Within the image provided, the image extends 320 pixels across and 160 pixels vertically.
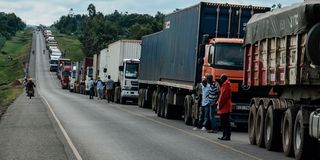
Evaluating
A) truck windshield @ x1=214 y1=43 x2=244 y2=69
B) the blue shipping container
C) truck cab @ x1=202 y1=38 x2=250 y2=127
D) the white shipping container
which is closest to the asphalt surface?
truck cab @ x1=202 y1=38 x2=250 y2=127

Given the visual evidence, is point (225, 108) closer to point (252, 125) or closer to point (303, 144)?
point (252, 125)

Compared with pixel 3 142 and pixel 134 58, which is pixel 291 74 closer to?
pixel 3 142

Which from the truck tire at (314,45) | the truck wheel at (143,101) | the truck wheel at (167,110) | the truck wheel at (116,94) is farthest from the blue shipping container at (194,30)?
the truck wheel at (116,94)

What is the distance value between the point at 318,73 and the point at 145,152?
4.08m

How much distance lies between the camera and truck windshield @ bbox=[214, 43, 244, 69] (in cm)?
2347

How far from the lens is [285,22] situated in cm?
1634

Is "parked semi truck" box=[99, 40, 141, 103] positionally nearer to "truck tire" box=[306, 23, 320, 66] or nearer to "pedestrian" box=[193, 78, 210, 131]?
"pedestrian" box=[193, 78, 210, 131]

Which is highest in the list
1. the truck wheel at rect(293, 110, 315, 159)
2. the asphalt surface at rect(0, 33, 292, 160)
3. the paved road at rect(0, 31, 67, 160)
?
the truck wheel at rect(293, 110, 315, 159)

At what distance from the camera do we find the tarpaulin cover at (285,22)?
48.8 feet

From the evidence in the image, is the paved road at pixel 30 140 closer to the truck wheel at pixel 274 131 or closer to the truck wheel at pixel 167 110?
the truck wheel at pixel 274 131

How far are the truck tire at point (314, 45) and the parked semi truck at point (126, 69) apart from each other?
30.9m

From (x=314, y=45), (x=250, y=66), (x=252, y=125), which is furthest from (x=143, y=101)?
(x=314, y=45)

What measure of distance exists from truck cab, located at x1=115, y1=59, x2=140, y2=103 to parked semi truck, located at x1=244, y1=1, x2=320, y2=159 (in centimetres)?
2587

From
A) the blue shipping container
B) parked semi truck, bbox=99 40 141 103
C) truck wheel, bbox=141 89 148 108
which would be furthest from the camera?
parked semi truck, bbox=99 40 141 103
